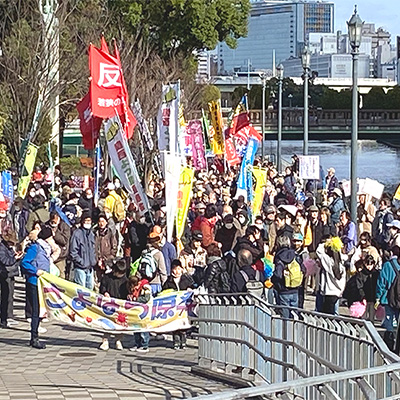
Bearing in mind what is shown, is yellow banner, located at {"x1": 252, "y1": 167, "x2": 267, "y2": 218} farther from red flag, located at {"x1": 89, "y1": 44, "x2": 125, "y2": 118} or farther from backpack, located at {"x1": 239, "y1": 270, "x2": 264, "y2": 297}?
backpack, located at {"x1": 239, "y1": 270, "x2": 264, "y2": 297}

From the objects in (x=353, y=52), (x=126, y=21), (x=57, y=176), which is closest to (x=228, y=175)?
(x=57, y=176)

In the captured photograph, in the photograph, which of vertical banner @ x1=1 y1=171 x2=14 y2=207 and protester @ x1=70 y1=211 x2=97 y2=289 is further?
vertical banner @ x1=1 y1=171 x2=14 y2=207

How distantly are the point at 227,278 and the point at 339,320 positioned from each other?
5023 millimetres

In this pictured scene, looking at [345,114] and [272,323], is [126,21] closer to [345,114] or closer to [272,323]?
[272,323]

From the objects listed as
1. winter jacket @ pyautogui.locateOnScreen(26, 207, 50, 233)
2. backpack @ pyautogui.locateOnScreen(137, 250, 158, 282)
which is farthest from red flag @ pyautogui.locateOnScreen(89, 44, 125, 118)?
backpack @ pyautogui.locateOnScreen(137, 250, 158, 282)

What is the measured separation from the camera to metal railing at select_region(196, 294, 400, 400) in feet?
22.9

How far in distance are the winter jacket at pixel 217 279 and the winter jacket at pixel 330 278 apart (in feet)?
6.49

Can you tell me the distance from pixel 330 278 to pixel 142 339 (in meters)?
3.01

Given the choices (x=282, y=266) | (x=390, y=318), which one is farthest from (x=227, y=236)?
(x=390, y=318)

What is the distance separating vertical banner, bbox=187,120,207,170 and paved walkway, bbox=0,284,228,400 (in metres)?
19.9

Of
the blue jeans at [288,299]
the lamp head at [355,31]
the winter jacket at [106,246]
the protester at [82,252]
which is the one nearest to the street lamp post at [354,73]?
the lamp head at [355,31]

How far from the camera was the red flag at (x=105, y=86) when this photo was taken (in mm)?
20891

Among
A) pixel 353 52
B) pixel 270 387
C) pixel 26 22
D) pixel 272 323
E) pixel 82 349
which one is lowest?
pixel 82 349

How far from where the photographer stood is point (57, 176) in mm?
32844
